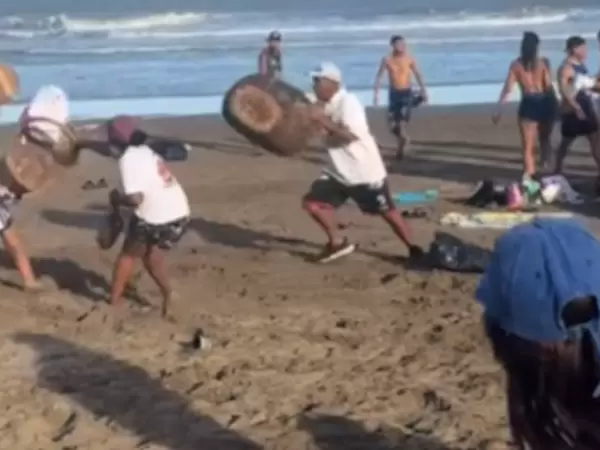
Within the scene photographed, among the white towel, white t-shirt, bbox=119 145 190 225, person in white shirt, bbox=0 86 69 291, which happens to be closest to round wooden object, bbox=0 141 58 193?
person in white shirt, bbox=0 86 69 291

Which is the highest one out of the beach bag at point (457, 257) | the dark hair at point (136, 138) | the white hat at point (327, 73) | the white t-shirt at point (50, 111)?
the white hat at point (327, 73)

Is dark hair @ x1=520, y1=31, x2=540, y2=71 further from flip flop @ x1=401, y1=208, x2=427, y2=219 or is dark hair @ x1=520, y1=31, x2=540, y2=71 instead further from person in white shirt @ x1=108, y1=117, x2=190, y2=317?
person in white shirt @ x1=108, y1=117, x2=190, y2=317

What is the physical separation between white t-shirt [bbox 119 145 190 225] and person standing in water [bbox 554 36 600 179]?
222 inches

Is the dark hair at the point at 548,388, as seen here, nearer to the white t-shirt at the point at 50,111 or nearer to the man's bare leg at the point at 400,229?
the white t-shirt at the point at 50,111

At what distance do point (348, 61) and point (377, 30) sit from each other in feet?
37.2

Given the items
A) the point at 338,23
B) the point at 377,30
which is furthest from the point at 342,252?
the point at 338,23

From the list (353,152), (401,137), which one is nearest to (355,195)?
(353,152)

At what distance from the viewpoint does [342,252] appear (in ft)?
34.4

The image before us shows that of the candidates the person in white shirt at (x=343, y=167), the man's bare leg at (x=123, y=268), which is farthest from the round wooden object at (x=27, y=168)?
the person in white shirt at (x=343, y=167)

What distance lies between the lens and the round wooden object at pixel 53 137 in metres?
8.96

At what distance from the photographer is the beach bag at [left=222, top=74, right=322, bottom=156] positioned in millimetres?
9508

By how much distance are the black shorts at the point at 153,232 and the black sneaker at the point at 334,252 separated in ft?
6.29

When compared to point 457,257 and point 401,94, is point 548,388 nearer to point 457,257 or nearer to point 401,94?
point 457,257

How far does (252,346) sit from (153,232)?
3.80 feet
